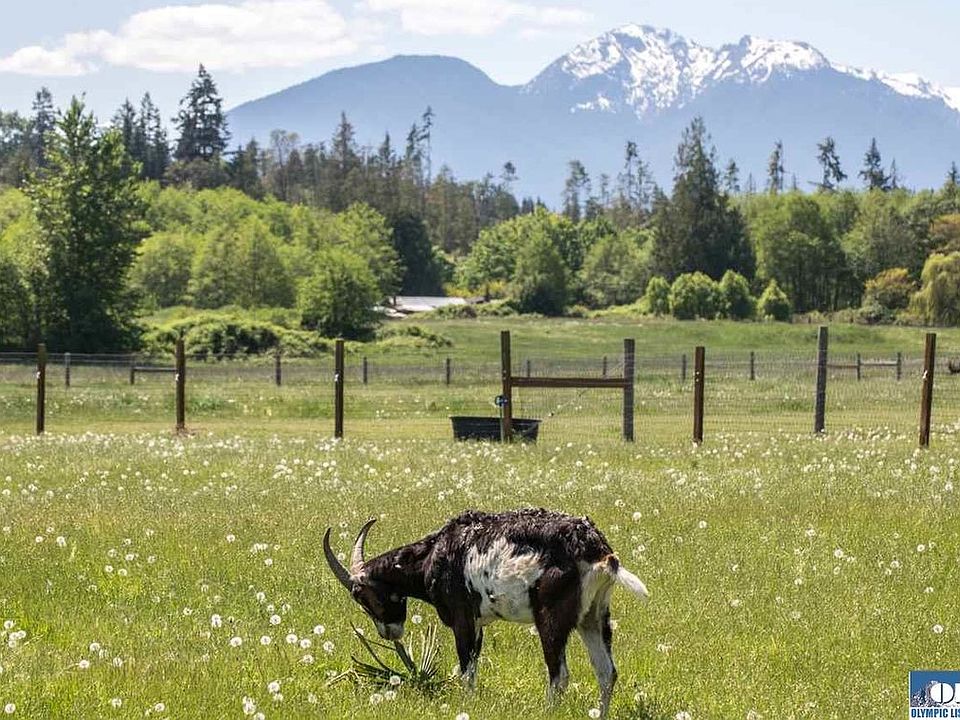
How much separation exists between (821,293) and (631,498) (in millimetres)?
136799

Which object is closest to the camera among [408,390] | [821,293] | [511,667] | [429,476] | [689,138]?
[511,667]

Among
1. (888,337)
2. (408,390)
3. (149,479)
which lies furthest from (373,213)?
(149,479)

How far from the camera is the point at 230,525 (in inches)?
558

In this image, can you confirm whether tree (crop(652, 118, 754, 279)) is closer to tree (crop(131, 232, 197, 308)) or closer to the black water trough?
tree (crop(131, 232, 197, 308))

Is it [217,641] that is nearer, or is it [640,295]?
[217,641]

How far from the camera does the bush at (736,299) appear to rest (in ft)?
423

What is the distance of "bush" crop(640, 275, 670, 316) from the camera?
134m

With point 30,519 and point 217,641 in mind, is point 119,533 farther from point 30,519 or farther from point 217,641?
point 217,641

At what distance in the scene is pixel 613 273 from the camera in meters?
157

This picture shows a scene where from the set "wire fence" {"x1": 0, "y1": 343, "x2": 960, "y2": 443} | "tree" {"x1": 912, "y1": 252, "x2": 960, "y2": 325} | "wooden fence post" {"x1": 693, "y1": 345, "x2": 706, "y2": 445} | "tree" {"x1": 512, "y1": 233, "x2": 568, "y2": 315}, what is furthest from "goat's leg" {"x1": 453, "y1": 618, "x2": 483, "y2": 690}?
"tree" {"x1": 512, "y1": 233, "x2": 568, "y2": 315}

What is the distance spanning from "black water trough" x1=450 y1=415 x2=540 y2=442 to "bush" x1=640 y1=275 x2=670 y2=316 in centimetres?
10869

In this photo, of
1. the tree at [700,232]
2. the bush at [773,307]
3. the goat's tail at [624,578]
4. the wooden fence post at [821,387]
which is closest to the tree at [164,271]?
the bush at [773,307]

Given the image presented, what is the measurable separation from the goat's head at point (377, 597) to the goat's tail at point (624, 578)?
1.88 metres

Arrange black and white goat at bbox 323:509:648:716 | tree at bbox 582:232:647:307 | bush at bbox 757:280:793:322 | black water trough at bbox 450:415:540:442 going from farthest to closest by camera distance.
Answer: tree at bbox 582:232:647:307, bush at bbox 757:280:793:322, black water trough at bbox 450:415:540:442, black and white goat at bbox 323:509:648:716
